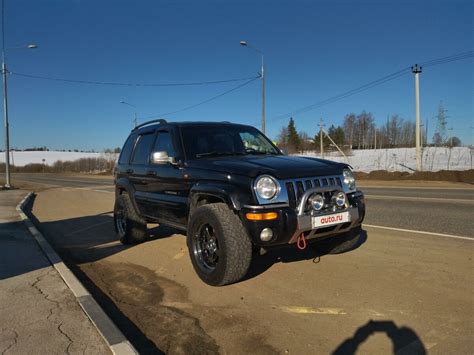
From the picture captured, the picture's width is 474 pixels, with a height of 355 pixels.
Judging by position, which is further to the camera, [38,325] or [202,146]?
[202,146]

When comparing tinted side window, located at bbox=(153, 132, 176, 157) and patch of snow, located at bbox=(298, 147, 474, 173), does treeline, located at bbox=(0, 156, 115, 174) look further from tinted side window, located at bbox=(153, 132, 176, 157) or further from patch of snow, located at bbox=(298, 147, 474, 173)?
tinted side window, located at bbox=(153, 132, 176, 157)

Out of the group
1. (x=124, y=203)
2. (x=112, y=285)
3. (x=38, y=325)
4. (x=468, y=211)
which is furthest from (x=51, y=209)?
(x=468, y=211)

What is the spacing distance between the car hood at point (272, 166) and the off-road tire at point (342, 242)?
1002 mm

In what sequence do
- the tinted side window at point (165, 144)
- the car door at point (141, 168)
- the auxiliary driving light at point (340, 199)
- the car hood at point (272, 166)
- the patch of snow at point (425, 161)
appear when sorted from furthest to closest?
the patch of snow at point (425, 161) → the car door at point (141, 168) → the tinted side window at point (165, 144) → the auxiliary driving light at point (340, 199) → the car hood at point (272, 166)

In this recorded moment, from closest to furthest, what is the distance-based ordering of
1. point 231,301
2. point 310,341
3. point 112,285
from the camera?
point 310,341, point 231,301, point 112,285

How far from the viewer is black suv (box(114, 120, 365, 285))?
4.47 m

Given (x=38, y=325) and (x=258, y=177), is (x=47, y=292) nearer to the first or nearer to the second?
(x=38, y=325)

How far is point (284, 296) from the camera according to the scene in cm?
451

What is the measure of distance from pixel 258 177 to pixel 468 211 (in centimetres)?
758

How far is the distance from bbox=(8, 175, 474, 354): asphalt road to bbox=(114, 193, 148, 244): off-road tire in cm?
20

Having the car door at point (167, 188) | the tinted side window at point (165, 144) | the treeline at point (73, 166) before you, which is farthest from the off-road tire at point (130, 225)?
the treeline at point (73, 166)

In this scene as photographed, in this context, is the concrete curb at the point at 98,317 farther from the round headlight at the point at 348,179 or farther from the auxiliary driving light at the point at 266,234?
the round headlight at the point at 348,179

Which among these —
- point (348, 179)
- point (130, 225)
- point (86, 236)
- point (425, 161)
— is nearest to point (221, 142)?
point (348, 179)

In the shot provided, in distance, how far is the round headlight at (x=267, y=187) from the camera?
4449 millimetres
